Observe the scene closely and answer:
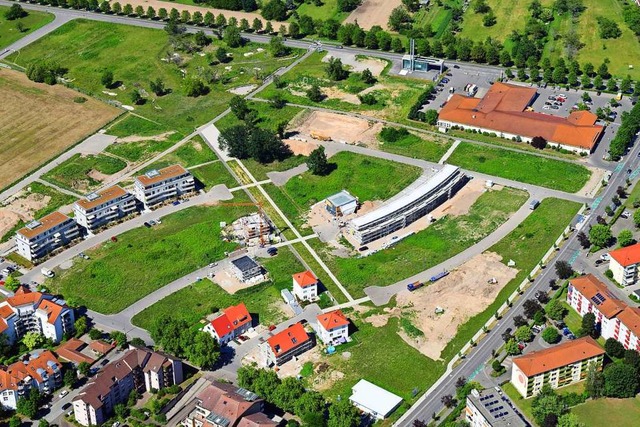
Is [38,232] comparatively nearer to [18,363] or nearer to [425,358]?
[18,363]

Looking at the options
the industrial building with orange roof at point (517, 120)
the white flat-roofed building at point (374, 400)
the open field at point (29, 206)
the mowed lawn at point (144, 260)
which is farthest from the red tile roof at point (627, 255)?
the open field at point (29, 206)

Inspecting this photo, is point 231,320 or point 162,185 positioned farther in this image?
point 162,185

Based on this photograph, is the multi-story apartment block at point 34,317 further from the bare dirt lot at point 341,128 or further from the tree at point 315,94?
the tree at point 315,94

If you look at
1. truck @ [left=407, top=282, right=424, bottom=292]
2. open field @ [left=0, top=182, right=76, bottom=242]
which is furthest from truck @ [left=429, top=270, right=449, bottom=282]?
open field @ [left=0, top=182, right=76, bottom=242]

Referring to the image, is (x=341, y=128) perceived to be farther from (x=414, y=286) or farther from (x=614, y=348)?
(x=614, y=348)

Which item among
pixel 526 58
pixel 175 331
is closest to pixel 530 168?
pixel 526 58

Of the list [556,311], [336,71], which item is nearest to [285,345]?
[556,311]
